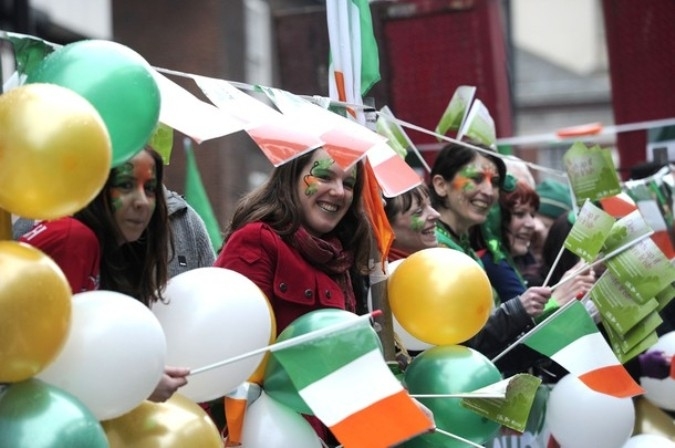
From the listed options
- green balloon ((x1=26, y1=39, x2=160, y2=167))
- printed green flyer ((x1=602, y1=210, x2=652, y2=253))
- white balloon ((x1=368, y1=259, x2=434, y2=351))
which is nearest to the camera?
green balloon ((x1=26, y1=39, x2=160, y2=167))

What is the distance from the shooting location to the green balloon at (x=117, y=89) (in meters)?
3.63

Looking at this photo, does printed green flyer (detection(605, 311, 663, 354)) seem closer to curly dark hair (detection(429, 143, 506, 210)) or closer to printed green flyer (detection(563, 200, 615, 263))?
printed green flyer (detection(563, 200, 615, 263))

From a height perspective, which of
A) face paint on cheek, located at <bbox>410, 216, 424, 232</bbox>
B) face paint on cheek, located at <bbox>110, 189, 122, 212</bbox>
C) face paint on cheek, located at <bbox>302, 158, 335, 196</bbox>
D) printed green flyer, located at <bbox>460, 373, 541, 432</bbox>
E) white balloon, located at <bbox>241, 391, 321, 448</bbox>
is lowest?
printed green flyer, located at <bbox>460, 373, 541, 432</bbox>

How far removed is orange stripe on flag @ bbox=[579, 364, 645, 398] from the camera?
5.22 metres

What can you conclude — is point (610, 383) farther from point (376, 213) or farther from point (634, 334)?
point (376, 213)

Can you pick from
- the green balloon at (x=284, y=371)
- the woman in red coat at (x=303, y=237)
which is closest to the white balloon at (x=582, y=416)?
the woman in red coat at (x=303, y=237)

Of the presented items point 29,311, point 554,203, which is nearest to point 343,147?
point 29,311

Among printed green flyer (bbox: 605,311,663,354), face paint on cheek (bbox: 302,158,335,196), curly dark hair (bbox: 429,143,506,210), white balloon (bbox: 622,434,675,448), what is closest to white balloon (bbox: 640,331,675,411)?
white balloon (bbox: 622,434,675,448)

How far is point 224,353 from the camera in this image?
397 centimetres

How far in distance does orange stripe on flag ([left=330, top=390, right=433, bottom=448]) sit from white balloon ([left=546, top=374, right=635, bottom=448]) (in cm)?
156

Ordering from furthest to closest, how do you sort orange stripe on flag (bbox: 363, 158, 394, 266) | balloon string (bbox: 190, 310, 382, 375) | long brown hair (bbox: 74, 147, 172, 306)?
1. orange stripe on flag (bbox: 363, 158, 394, 266)
2. balloon string (bbox: 190, 310, 382, 375)
3. long brown hair (bbox: 74, 147, 172, 306)

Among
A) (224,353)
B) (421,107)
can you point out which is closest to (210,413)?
(224,353)

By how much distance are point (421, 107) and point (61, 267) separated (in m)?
7.06

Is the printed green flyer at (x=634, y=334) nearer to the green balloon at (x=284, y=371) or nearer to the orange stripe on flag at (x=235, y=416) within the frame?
the green balloon at (x=284, y=371)
